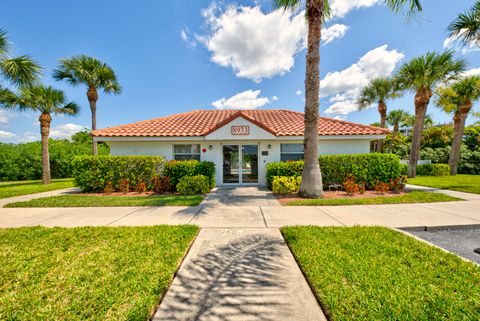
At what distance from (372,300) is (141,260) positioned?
3288 millimetres

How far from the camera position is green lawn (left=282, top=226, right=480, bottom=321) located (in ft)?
6.33

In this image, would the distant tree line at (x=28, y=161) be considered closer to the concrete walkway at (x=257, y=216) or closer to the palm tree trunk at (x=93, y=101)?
the palm tree trunk at (x=93, y=101)

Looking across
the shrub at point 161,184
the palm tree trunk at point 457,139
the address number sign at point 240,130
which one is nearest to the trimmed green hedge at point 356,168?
the address number sign at point 240,130

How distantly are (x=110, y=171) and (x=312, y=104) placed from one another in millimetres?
10319

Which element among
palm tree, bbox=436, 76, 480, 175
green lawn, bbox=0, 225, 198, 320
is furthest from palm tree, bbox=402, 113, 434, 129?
green lawn, bbox=0, 225, 198, 320

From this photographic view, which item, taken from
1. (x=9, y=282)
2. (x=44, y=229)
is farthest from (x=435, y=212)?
(x=44, y=229)

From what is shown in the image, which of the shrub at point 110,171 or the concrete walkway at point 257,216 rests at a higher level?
the shrub at point 110,171

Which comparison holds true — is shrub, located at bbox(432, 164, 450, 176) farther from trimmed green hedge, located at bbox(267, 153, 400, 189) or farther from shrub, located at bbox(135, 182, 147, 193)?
shrub, located at bbox(135, 182, 147, 193)

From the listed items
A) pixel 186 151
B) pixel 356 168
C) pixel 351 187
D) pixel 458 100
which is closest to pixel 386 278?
pixel 351 187

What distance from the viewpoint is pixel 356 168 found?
29.7ft

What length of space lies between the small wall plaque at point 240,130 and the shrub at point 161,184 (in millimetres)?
4425

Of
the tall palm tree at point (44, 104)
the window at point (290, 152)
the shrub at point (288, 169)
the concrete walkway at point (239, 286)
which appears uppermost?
the tall palm tree at point (44, 104)

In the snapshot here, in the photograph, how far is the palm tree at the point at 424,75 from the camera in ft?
38.3

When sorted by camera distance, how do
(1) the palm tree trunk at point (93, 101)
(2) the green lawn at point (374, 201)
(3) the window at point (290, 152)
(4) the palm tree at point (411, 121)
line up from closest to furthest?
1. (2) the green lawn at point (374, 201)
2. (3) the window at point (290, 152)
3. (1) the palm tree trunk at point (93, 101)
4. (4) the palm tree at point (411, 121)
